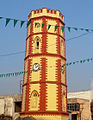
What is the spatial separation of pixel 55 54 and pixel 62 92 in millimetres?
4825

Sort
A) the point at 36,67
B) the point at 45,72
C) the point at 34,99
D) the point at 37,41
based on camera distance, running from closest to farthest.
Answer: the point at 34,99
the point at 45,72
the point at 36,67
the point at 37,41

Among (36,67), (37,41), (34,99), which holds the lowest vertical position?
(34,99)

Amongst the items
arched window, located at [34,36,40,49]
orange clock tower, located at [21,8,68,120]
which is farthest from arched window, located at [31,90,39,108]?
arched window, located at [34,36,40,49]

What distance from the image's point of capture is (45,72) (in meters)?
24.5

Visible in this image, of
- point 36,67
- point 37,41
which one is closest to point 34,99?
point 36,67

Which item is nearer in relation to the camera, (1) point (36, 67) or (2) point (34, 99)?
(2) point (34, 99)

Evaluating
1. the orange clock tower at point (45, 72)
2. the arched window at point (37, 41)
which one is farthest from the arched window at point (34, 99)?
the arched window at point (37, 41)

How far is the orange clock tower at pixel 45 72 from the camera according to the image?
23375mm

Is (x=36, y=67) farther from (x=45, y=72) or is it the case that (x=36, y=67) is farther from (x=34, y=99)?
(x=34, y=99)

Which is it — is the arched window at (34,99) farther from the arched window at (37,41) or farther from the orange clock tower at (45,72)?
the arched window at (37,41)

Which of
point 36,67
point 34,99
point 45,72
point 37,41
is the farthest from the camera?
point 37,41

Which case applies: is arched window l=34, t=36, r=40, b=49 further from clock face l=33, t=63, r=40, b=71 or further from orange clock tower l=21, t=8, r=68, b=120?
clock face l=33, t=63, r=40, b=71

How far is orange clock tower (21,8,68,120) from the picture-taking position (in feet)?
76.7

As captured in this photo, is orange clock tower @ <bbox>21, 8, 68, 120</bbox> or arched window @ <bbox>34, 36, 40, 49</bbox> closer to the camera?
orange clock tower @ <bbox>21, 8, 68, 120</bbox>
